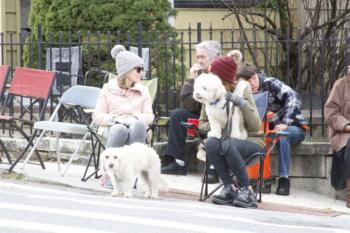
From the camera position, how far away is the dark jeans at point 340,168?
1014 cm

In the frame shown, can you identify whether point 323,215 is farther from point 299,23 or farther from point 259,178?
point 299,23

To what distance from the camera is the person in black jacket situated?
34.7 feet

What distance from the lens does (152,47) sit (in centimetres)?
1289

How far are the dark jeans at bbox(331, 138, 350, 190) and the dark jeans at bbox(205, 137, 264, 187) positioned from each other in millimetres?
1165

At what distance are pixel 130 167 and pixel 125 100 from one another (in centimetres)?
113

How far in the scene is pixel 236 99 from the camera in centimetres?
930

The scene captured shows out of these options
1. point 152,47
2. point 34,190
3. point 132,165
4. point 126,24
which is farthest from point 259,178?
point 126,24

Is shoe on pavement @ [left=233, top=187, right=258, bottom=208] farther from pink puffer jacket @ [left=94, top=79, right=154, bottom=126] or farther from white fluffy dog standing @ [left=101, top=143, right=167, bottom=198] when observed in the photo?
pink puffer jacket @ [left=94, top=79, right=154, bottom=126]

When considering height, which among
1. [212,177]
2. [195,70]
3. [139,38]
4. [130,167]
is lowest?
[212,177]

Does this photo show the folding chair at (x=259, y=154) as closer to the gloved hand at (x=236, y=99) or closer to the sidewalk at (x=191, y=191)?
the sidewalk at (x=191, y=191)

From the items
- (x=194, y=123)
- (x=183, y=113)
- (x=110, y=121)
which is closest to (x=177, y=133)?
(x=183, y=113)

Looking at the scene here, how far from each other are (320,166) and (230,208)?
2149mm

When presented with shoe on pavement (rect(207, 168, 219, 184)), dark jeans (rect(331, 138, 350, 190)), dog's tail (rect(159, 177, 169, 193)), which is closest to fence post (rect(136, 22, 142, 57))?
shoe on pavement (rect(207, 168, 219, 184))

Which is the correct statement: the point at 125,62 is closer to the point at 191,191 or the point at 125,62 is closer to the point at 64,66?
the point at 191,191
